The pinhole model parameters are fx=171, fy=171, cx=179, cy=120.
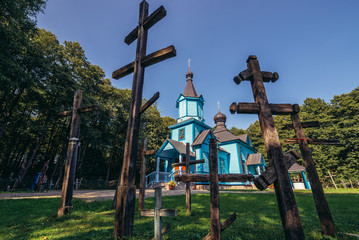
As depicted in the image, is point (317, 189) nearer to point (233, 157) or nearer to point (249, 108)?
point (249, 108)

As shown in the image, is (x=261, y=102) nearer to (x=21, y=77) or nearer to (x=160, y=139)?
(x=21, y=77)

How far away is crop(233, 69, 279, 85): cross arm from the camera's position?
3590mm

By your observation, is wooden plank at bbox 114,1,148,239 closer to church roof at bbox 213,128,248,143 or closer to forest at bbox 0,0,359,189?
forest at bbox 0,0,359,189

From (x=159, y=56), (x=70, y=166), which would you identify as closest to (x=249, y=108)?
(x=159, y=56)

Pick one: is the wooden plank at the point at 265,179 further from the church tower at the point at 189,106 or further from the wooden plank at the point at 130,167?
the church tower at the point at 189,106

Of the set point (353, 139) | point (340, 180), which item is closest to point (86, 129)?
point (340, 180)

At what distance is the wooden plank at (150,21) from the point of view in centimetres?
391

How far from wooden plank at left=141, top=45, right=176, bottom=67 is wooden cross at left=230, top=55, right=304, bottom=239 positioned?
4.80 ft

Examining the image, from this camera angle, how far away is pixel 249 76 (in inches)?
141

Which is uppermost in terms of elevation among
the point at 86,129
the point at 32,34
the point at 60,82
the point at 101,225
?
the point at 32,34

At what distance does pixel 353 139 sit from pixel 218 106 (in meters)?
21.7

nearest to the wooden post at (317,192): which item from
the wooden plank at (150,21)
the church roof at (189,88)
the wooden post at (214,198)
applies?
the wooden post at (214,198)

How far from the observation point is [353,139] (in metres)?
27.2

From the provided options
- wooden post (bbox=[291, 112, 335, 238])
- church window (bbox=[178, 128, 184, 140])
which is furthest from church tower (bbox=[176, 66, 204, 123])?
wooden post (bbox=[291, 112, 335, 238])
